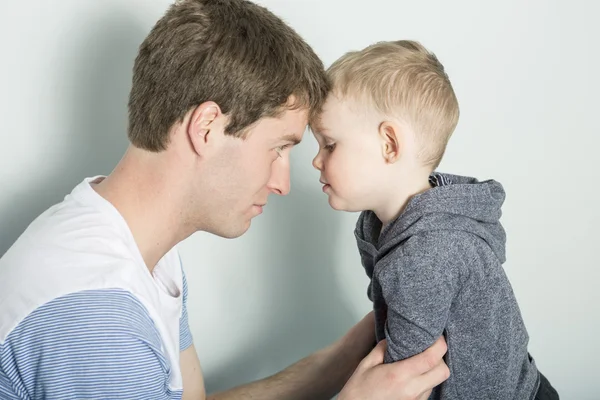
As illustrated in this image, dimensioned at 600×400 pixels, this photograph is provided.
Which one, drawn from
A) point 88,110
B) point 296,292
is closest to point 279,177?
point 88,110

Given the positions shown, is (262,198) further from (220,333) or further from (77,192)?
(220,333)

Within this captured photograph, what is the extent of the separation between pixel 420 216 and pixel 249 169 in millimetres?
345

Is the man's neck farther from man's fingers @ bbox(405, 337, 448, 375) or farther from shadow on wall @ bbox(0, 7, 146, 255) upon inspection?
man's fingers @ bbox(405, 337, 448, 375)

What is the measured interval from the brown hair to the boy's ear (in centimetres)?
17

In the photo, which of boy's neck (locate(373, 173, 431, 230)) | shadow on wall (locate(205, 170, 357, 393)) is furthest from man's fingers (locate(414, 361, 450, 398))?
shadow on wall (locate(205, 170, 357, 393))

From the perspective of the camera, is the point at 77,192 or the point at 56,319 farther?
the point at 77,192

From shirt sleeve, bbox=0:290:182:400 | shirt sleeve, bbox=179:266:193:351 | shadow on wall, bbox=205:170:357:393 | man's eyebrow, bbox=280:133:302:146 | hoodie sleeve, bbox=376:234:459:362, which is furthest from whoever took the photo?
shadow on wall, bbox=205:170:357:393

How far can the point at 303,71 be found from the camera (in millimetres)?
1482

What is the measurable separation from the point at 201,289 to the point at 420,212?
2.46 feet

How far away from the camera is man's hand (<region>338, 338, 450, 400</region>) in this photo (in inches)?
58.2

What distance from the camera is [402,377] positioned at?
149 centimetres

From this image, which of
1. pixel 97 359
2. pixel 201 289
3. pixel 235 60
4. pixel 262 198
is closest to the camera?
pixel 97 359

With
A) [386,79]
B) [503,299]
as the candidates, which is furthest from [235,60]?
[503,299]

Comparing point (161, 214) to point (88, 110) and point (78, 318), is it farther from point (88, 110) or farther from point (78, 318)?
point (88, 110)
